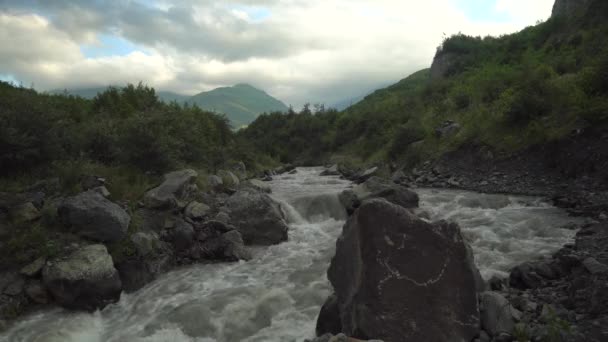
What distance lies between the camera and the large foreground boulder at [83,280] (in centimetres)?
883

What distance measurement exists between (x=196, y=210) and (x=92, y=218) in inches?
142

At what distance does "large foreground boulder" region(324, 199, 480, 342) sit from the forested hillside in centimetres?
1318

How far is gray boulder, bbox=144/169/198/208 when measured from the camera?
513 inches

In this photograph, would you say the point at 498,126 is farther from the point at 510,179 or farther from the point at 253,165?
the point at 253,165

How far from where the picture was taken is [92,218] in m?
10.3

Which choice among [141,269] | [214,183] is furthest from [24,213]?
[214,183]

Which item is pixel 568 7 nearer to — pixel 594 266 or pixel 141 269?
pixel 594 266

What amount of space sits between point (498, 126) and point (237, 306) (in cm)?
1889

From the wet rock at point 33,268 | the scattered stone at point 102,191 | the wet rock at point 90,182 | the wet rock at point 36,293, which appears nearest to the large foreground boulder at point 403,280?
the wet rock at point 36,293

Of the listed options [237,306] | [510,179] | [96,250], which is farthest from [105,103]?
[510,179]

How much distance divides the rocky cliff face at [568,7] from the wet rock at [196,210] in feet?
139

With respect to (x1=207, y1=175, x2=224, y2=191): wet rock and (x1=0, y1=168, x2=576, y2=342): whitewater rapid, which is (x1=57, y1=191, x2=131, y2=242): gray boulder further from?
(x1=207, y1=175, x2=224, y2=191): wet rock

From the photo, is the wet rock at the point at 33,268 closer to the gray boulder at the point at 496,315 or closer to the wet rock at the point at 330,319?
the wet rock at the point at 330,319

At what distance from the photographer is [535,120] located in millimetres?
19484
